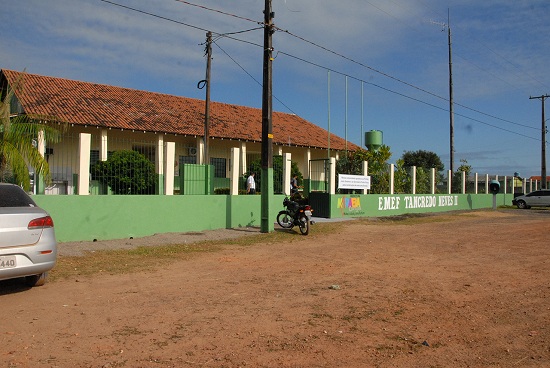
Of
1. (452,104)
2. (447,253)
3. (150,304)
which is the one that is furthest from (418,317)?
(452,104)

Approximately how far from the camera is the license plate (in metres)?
5.87

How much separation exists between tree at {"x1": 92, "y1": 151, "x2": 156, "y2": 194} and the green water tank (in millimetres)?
15066

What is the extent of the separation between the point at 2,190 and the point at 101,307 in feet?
7.64

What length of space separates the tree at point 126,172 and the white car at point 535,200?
28219mm

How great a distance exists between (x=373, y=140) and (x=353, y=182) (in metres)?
5.91

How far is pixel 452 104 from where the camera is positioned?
1198 inches

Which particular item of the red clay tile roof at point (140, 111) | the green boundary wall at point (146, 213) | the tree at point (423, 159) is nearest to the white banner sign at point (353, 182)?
the green boundary wall at point (146, 213)

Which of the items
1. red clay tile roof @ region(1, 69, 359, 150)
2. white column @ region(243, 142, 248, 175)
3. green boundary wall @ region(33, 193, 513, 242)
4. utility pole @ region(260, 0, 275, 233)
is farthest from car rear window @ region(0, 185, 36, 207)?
red clay tile roof @ region(1, 69, 359, 150)

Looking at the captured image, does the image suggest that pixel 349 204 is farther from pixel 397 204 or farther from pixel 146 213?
pixel 146 213

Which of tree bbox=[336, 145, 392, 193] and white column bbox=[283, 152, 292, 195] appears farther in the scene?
tree bbox=[336, 145, 392, 193]

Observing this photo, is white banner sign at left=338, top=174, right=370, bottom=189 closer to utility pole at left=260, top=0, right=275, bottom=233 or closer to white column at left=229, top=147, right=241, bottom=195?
white column at left=229, top=147, right=241, bottom=195

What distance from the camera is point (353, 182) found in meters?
20.3

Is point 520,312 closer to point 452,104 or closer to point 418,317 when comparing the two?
point 418,317

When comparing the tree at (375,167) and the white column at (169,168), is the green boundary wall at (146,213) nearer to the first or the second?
the white column at (169,168)
